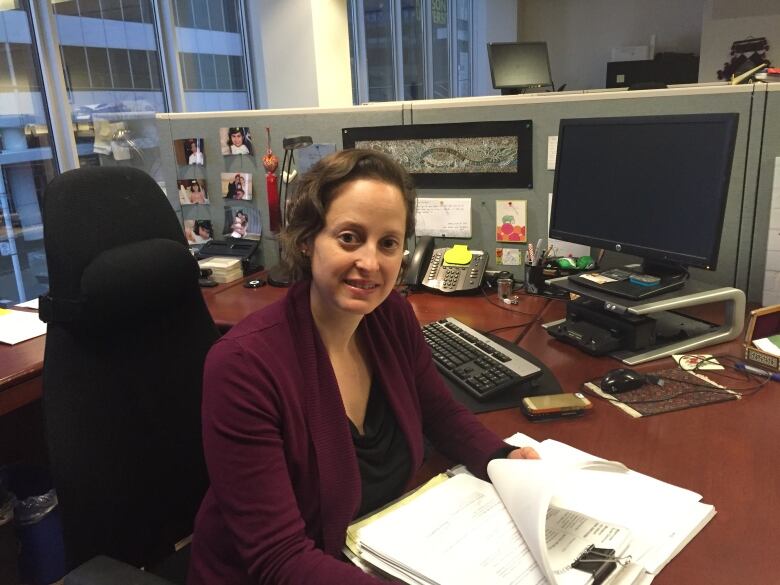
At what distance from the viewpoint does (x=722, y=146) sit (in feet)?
4.14

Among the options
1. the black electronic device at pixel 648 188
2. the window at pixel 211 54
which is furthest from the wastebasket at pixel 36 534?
the window at pixel 211 54

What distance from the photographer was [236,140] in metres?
2.21

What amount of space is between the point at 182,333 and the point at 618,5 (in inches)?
247

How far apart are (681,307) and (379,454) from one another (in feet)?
2.68

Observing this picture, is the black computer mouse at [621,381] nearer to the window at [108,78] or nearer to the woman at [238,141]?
the woman at [238,141]

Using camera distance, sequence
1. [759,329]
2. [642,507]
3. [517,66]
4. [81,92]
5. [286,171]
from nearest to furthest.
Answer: [642,507] < [759,329] < [286,171] < [81,92] < [517,66]

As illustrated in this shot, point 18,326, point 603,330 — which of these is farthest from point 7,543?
point 603,330

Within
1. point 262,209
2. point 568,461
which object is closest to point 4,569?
point 262,209

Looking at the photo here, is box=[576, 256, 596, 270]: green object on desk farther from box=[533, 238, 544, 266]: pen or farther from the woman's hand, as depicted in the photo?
the woman's hand

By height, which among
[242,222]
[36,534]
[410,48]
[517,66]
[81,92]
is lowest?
[36,534]

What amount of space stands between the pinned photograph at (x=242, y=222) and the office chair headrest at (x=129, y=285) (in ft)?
3.86

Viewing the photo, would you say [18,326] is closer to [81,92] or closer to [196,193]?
[196,193]

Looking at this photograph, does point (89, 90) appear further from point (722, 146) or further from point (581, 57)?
point (581, 57)

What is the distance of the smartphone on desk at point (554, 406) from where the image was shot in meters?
1.11
